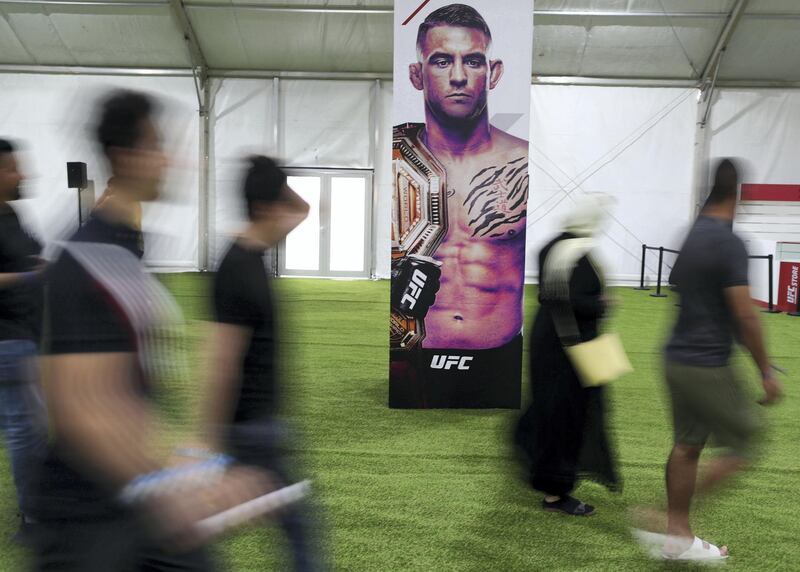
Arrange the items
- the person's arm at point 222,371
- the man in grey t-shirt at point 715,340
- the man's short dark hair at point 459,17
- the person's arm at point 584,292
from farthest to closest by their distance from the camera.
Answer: the man's short dark hair at point 459,17 → the person's arm at point 584,292 → the man in grey t-shirt at point 715,340 → the person's arm at point 222,371

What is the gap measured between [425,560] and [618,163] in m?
13.4

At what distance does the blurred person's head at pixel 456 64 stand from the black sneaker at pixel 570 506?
2.65 m

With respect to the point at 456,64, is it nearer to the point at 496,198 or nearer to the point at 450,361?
the point at 496,198

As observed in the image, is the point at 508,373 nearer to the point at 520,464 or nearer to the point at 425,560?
the point at 520,464

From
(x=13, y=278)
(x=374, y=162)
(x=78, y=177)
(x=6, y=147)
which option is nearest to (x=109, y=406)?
(x=13, y=278)

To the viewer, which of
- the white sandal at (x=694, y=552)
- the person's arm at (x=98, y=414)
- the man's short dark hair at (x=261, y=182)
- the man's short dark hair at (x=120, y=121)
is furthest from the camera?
the white sandal at (x=694, y=552)

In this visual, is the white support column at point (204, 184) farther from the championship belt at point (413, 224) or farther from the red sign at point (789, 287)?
the red sign at point (789, 287)

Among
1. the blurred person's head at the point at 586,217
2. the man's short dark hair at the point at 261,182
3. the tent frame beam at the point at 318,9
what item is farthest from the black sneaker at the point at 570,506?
the tent frame beam at the point at 318,9

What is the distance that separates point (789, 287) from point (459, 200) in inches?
347

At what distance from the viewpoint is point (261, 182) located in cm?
191

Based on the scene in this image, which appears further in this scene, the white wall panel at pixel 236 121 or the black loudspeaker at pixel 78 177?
the white wall panel at pixel 236 121

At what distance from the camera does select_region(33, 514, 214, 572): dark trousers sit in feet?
4.03

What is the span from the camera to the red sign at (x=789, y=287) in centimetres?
1104

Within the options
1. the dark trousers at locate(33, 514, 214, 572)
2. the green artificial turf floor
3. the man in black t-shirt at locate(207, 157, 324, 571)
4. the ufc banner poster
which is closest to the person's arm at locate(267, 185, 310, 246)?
the man in black t-shirt at locate(207, 157, 324, 571)
